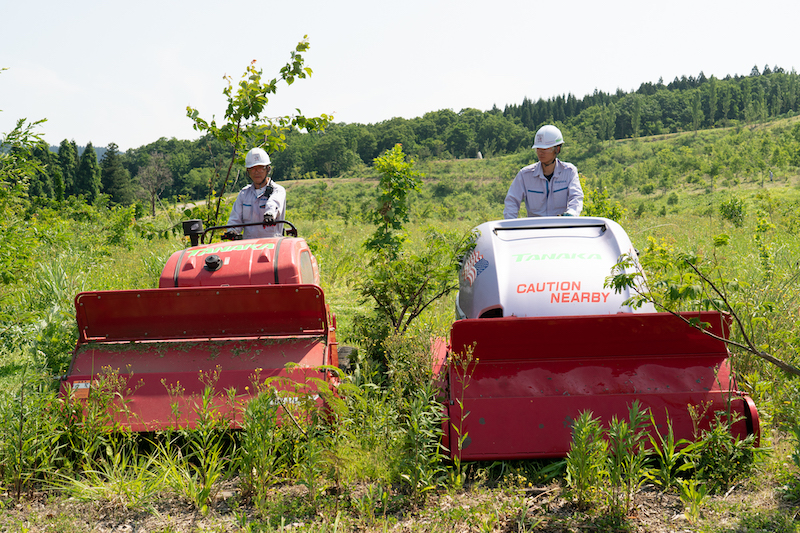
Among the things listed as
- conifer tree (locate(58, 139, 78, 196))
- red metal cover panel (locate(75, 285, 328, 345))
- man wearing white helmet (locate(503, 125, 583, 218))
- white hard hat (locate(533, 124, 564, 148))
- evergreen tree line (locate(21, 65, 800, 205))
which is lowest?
red metal cover panel (locate(75, 285, 328, 345))

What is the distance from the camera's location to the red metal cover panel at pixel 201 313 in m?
4.07

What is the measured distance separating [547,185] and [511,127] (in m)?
107

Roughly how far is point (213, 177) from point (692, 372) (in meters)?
7.36

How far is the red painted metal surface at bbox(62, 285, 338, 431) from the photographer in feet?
12.7

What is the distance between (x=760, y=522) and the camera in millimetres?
2713

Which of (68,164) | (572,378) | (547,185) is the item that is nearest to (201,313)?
(572,378)

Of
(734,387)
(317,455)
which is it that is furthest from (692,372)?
(317,455)

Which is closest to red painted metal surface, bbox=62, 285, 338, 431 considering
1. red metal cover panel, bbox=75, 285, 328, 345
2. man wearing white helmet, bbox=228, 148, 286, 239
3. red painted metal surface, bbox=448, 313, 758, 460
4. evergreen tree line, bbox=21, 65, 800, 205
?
red metal cover panel, bbox=75, 285, 328, 345

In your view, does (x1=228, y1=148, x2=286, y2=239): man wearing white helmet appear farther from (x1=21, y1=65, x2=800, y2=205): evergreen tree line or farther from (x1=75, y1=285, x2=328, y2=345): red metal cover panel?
(x1=21, y1=65, x2=800, y2=205): evergreen tree line

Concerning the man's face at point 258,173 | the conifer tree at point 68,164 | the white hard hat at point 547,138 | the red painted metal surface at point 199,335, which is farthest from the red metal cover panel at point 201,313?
the conifer tree at point 68,164

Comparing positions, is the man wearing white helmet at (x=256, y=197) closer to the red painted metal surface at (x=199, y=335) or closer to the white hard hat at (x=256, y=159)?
the white hard hat at (x=256, y=159)

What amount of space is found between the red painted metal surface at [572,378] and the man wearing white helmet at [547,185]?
1951 millimetres

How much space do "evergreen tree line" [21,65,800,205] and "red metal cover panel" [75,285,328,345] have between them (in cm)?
6374

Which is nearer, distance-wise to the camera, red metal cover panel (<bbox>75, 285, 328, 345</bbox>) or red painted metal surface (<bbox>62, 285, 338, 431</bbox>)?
red painted metal surface (<bbox>62, 285, 338, 431</bbox>)
